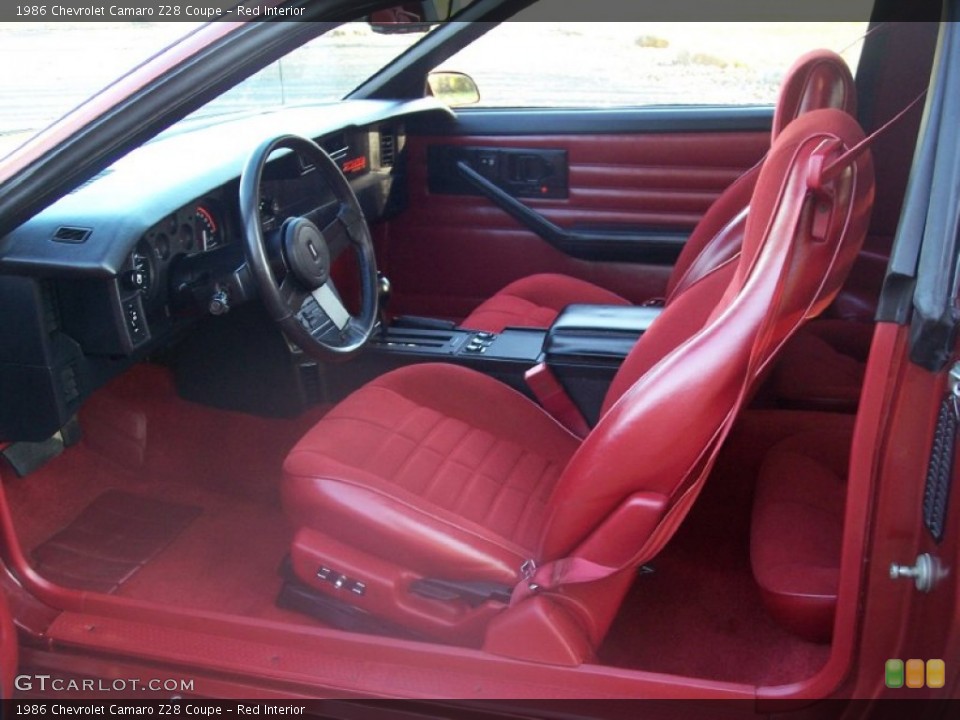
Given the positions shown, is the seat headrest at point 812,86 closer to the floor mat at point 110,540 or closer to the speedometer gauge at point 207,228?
the speedometer gauge at point 207,228

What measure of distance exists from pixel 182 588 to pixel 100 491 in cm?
44

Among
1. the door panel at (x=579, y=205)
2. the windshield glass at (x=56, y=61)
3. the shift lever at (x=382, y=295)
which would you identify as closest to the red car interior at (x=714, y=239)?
the shift lever at (x=382, y=295)

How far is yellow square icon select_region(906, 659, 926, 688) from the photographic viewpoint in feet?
3.75

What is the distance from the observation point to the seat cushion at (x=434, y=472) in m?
1.40

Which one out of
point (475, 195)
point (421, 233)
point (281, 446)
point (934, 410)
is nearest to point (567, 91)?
point (475, 195)

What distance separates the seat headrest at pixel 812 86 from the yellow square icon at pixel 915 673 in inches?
28.6

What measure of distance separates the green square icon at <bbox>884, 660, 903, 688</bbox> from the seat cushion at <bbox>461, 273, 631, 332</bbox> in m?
1.37

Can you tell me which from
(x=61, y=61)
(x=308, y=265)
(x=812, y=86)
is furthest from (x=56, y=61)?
(x=812, y=86)

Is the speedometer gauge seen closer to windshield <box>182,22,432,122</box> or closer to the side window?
windshield <box>182,22,432,122</box>

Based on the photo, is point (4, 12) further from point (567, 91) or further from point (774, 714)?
point (567, 91)

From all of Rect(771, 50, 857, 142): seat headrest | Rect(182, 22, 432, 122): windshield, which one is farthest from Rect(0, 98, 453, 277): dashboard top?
Rect(771, 50, 857, 142): seat headrest

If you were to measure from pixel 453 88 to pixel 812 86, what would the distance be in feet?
6.30

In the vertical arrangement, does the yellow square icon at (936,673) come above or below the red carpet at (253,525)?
above

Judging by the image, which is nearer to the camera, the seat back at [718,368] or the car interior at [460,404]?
the seat back at [718,368]
